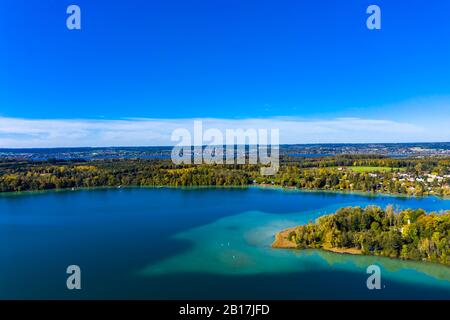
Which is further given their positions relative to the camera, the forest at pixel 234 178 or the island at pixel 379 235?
the forest at pixel 234 178

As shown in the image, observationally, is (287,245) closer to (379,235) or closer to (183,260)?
(379,235)

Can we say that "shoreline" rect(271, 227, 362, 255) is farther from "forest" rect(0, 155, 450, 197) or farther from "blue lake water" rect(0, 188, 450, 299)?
"forest" rect(0, 155, 450, 197)

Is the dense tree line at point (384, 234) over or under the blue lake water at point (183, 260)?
over

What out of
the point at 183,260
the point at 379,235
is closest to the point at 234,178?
the point at 379,235

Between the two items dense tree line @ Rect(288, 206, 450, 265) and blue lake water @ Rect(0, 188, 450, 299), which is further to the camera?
dense tree line @ Rect(288, 206, 450, 265)

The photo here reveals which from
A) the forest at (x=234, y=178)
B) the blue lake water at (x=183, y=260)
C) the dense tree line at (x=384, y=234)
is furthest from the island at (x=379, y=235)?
the forest at (x=234, y=178)

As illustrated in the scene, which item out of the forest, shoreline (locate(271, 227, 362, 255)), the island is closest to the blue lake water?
shoreline (locate(271, 227, 362, 255))

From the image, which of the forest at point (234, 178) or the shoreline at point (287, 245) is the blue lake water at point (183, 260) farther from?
the forest at point (234, 178)
